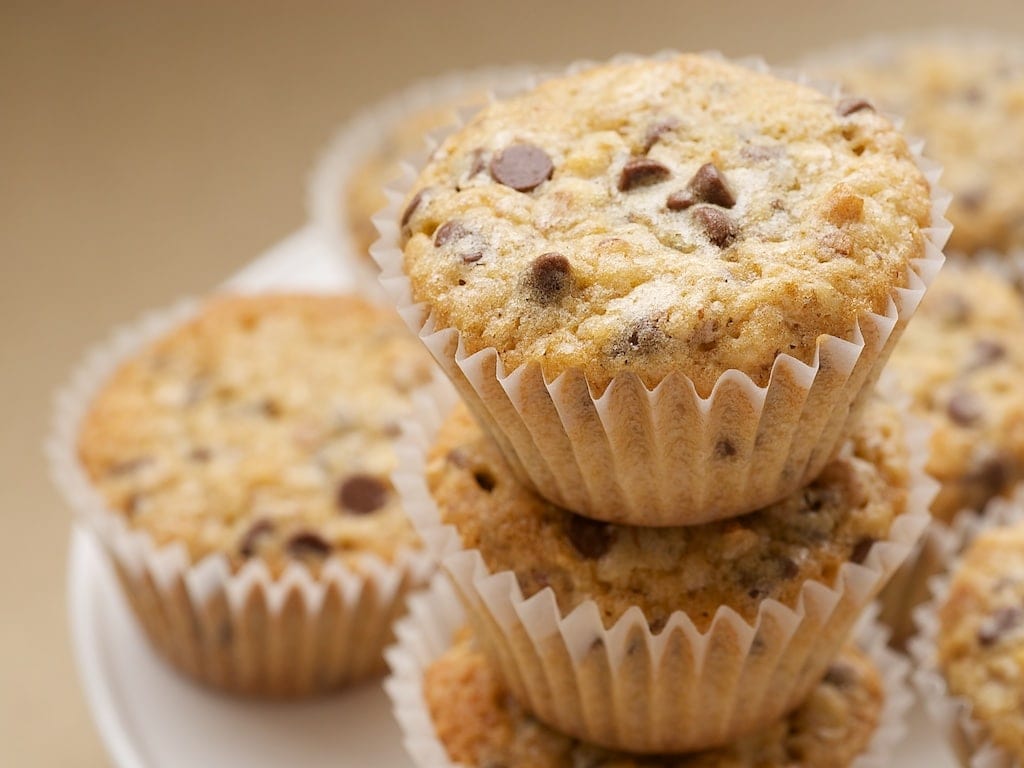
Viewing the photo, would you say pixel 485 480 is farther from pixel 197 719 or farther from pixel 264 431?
pixel 197 719

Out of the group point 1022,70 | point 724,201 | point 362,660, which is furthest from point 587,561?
point 1022,70

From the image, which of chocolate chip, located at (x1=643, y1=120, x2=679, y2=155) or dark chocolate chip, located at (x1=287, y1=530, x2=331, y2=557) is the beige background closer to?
dark chocolate chip, located at (x1=287, y1=530, x2=331, y2=557)

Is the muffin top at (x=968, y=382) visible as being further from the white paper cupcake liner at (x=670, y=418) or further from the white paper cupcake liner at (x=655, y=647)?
the white paper cupcake liner at (x=670, y=418)

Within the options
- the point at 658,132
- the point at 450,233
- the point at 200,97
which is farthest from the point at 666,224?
the point at 200,97

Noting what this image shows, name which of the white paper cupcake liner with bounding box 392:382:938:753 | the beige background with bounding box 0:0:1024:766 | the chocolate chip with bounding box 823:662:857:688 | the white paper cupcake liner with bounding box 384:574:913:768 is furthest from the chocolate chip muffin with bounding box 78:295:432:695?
the beige background with bounding box 0:0:1024:766

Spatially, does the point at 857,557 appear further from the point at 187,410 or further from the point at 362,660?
the point at 187,410

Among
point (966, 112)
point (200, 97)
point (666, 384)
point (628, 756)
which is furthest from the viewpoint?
point (200, 97)

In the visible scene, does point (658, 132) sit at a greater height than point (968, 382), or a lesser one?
greater
